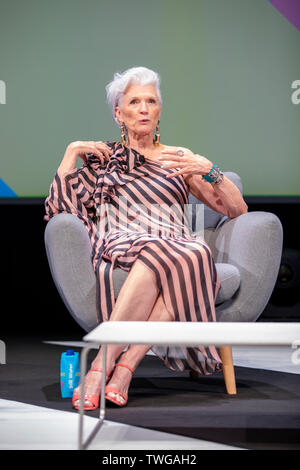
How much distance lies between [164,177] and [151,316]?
2.36 ft

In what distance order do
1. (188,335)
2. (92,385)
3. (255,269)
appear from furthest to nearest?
(255,269) < (92,385) < (188,335)

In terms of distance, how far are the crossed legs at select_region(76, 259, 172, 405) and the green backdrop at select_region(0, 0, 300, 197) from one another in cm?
218

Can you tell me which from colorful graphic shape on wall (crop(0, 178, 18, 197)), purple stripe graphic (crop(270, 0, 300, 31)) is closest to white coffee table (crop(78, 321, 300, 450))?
colorful graphic shape on wall (crop(0, 178, 18, 197))

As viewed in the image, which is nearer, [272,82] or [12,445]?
[12,445]

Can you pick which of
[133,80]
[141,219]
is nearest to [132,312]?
[141,219]

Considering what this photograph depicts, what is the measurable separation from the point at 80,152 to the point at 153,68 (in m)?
1.75

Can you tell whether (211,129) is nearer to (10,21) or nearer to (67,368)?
(10,21)

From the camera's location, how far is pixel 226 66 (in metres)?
4.49

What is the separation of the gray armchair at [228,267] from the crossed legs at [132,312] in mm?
137

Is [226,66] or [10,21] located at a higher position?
[10,21]

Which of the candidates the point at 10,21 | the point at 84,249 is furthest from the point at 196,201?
the point at 10,21

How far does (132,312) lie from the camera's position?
7.92 ft

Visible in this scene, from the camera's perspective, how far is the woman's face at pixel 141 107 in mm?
2959

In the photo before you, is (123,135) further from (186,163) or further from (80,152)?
(186,163)
